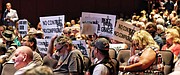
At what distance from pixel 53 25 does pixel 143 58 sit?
2651 millimetres

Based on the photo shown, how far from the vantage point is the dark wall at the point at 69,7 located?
1984 cm

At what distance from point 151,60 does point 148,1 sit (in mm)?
16783

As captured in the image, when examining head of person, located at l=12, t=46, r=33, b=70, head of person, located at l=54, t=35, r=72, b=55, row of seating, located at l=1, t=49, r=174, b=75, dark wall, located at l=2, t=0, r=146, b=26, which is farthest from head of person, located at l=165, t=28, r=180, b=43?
dark wall, located at l=2, t=0, r=146, b=26

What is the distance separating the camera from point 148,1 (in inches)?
894

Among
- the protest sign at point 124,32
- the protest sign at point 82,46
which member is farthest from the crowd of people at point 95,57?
the protest sign at point 124,32

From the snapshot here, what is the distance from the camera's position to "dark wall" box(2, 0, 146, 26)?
1984cm

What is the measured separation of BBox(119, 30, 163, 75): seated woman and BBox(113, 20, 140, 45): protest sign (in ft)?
4.07

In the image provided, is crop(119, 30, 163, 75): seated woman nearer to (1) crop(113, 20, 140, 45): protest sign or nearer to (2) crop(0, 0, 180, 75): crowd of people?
(2) crop(0, 0, 180, 75): crowd of people

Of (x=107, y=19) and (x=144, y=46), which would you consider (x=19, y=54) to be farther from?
(x=107, y=19)

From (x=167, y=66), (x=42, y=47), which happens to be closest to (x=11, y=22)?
(x=42, y=47)

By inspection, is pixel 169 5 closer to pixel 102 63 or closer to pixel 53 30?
pixel 53 30

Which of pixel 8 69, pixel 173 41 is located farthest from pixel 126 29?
pixel 8 69

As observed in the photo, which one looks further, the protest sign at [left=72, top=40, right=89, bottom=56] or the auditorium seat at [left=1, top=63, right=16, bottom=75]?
the protest sign at [left=72, top=40, right=89, bottom=56]

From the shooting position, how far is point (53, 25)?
8.43 metres
